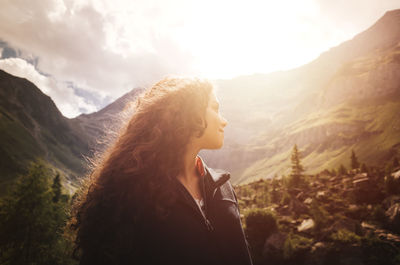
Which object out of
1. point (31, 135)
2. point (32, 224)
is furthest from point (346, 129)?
point (31, 135)

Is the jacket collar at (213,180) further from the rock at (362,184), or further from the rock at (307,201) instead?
the rock at (362,184)

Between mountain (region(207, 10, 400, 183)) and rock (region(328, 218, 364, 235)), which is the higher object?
mountain (region(207, 10, 400, 183))

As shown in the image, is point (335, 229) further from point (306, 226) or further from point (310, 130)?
point (310, 130)

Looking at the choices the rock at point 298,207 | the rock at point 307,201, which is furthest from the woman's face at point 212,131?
the rock at point 307,201

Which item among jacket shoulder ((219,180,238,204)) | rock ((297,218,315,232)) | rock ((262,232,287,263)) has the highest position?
jacket shoulder ((219,180,238,204))

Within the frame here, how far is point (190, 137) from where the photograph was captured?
2279mm

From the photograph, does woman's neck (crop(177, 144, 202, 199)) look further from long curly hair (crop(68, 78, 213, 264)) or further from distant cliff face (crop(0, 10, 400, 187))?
distant cliff face (crop(0, 10, 400, 187))

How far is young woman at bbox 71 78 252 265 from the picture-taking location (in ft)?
5.61

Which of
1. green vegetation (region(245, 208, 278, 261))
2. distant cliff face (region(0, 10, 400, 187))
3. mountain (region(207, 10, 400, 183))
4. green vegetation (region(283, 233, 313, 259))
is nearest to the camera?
green vegetation (region(283, 233, 313, 259))

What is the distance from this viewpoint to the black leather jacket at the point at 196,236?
1734 millimetres

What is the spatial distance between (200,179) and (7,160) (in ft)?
483

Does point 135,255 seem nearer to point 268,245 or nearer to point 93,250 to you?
point 93,250

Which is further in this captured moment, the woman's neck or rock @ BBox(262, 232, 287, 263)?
rock @ BBox(262, 232, 287, 263)

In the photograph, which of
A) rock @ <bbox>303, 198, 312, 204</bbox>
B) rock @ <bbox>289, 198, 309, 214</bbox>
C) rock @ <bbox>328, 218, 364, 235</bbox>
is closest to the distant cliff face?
rock @ <bbox>289, 198, 309, 214</bbox>
